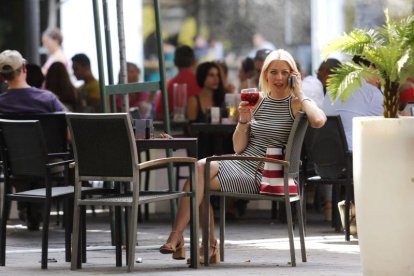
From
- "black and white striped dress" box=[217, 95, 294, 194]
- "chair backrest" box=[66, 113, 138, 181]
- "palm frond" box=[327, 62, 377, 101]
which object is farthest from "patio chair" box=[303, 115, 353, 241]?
"palm frond" box=[327, 62, 377, 101]

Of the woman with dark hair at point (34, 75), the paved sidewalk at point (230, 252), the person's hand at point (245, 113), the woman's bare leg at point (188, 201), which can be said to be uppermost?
the woman with dark hair at point (34, 75)

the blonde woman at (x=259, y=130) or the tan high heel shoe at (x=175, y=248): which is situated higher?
the blonde woman at (x=259, y=130)

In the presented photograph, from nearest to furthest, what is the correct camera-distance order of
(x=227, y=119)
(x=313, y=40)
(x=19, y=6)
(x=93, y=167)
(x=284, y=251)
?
(x=93, y=167) < (x=284, y=251) < (x=227, y=119) < (x=19, y=6) < (x=313, y=40)

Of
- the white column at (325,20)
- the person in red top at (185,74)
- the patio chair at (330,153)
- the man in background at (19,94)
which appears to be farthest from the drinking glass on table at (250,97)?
the white column at (325,20)

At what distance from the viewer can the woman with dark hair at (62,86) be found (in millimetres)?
13953

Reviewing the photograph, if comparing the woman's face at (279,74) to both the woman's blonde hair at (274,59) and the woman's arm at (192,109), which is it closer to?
the woman's blonde hair at (274,59)

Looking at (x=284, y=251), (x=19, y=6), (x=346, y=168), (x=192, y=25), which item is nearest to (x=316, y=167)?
(x=346, y=168)

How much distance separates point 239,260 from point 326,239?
6.21ft

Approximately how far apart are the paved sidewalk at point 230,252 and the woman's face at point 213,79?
5.27ft

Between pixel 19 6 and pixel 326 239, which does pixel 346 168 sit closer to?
pixel 326 239

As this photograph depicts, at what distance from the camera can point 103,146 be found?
27.1ft

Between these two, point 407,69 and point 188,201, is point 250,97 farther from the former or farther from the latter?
point 407,69

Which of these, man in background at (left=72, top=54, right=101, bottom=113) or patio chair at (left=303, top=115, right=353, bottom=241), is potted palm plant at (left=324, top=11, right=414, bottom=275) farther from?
man in background at (left=72, top=54, right=101, bottom=113)

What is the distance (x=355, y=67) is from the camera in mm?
7633
